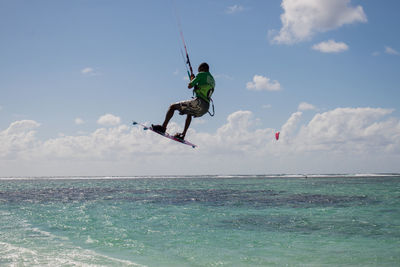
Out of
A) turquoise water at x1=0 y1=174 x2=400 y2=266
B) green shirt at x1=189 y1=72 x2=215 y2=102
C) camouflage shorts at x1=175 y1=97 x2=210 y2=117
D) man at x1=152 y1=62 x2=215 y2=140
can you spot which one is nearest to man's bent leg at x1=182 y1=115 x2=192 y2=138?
man at x1=152 y1=62 x2=215 y2=140

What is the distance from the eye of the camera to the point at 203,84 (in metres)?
11.8

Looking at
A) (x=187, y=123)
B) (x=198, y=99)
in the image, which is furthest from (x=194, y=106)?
(x=187, y=123)

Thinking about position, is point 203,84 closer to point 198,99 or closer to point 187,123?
point 198,99

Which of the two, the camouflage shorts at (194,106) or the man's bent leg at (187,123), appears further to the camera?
the man's bent leg at (187,123)

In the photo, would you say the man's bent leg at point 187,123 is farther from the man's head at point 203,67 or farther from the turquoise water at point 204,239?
the turquoise water at point 204,239

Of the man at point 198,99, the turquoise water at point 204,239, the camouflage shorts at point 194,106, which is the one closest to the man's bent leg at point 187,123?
the man at point 198,99

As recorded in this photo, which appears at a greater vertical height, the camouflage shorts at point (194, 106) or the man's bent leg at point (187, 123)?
the camouflage shorts at point (194, 106)

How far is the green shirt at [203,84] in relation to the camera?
11688mm

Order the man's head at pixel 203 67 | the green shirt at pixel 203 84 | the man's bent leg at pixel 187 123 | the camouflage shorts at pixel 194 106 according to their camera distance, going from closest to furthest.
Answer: the green shirt at pixel 203 84
the man's head at pixel 203 67
the camouflage shorts at pixel 194 106
the man's bent leg at pixel 187 123

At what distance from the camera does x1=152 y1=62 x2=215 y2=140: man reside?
1174 cm

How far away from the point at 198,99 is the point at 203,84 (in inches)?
22.0

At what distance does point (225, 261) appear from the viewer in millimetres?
11836

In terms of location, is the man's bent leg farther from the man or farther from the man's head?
the man's head

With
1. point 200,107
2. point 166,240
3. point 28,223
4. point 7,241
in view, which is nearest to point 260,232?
point 166,240
